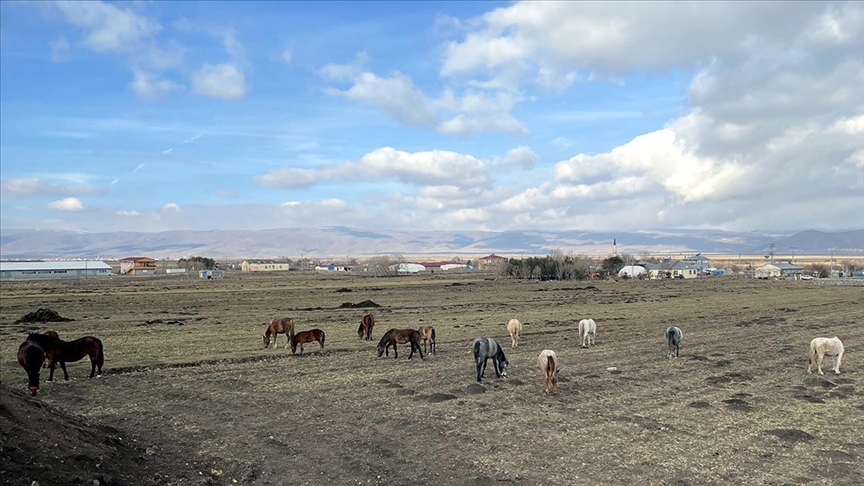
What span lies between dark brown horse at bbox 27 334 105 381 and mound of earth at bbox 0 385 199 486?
7.16 metres

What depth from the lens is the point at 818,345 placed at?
A: 1933cm

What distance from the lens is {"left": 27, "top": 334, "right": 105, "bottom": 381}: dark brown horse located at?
18.1 m

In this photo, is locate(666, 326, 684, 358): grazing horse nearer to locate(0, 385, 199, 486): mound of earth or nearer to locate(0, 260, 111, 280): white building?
locate(0, 385, 199, 486): mound of earth

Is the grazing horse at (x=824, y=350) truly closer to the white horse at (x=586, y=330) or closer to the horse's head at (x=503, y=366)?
the white horse at (x=586, y=330)

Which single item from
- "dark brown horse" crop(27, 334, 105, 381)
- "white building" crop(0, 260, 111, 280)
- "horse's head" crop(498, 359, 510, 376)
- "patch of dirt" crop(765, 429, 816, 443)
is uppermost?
"white building" crop(0, 260, 111, 280)

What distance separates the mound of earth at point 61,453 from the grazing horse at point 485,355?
952cm

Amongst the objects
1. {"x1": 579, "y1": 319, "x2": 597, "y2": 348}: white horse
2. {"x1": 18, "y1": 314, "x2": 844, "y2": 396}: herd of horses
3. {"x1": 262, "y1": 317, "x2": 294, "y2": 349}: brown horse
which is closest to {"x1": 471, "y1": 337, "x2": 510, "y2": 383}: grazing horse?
{"x1": 18, "y1": 314, "x2": 844, "y2": 396}: herd of horses

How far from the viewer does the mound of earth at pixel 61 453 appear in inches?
353

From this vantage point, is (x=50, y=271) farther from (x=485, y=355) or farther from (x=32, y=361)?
(x=485, y=355)

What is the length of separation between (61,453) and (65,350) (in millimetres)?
10259

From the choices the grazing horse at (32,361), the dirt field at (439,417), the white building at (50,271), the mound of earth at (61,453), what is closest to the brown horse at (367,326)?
the dirt field at (439,417)

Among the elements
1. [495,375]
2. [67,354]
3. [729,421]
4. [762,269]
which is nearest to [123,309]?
[67,354]

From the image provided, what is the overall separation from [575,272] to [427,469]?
11318 cm

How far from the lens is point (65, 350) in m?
18.4
